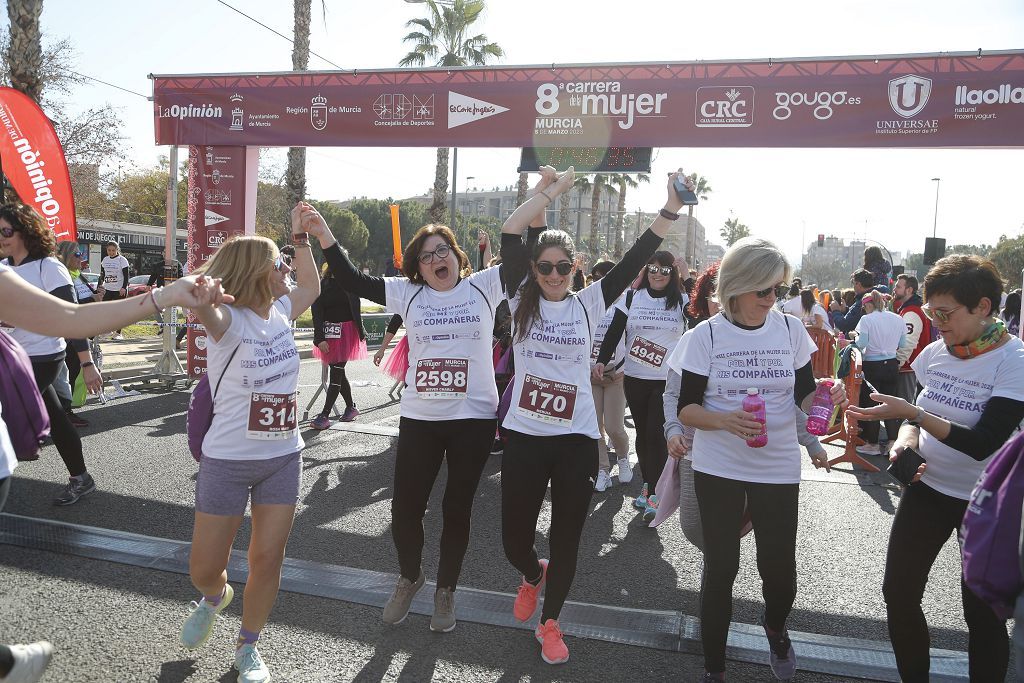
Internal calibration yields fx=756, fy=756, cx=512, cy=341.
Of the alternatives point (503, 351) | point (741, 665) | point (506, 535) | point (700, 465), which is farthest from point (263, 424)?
point (503, 351)

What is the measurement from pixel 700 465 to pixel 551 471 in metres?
0.71

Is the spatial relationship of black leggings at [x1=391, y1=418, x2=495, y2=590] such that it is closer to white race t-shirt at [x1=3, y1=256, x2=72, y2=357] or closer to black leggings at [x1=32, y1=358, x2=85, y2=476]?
white race t-shirt at [x1=3, y1=256, x2=72, y2=357]

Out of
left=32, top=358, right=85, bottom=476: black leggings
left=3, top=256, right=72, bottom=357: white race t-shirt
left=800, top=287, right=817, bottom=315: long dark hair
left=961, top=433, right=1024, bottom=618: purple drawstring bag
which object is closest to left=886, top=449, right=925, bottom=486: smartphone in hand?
left=961, top=433, right=1024, bottom=618: purple drawstring bag

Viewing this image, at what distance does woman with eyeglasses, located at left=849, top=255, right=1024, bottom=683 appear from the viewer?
109 inches

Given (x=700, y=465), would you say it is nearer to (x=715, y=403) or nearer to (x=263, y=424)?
(x=715, y=403)

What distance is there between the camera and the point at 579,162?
9.47 metres

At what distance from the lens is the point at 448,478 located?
3697mm

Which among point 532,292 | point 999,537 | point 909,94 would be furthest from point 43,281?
point 909,94

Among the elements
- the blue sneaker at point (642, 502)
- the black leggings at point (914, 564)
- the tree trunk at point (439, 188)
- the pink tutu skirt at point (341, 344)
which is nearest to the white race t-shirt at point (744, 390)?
the black leggings at point (914, 564)

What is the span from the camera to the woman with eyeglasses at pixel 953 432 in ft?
9.08

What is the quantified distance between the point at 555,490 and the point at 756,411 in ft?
3.32

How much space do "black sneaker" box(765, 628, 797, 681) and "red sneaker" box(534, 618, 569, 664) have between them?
914mm

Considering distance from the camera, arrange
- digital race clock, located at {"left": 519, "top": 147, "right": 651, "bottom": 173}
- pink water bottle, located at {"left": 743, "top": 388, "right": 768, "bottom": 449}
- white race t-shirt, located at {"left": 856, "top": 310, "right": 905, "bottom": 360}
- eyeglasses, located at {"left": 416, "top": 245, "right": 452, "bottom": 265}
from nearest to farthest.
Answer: pink water bottle, located at {"left": 743, "top": 388, "right": 768, "bottom": 449} < eyeglasses, located at {"left": 416, "top": 245, "right": 452, "bottom": 265} < white race t-shirt, located at {"left": 856, "top": 310, "right": 905, "bottom": 360} < digital race clock, located at {"left": 519, "top": 147, "right": 651, "bottom": 173}

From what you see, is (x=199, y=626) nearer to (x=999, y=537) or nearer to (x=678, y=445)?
(x=678, y=445)
